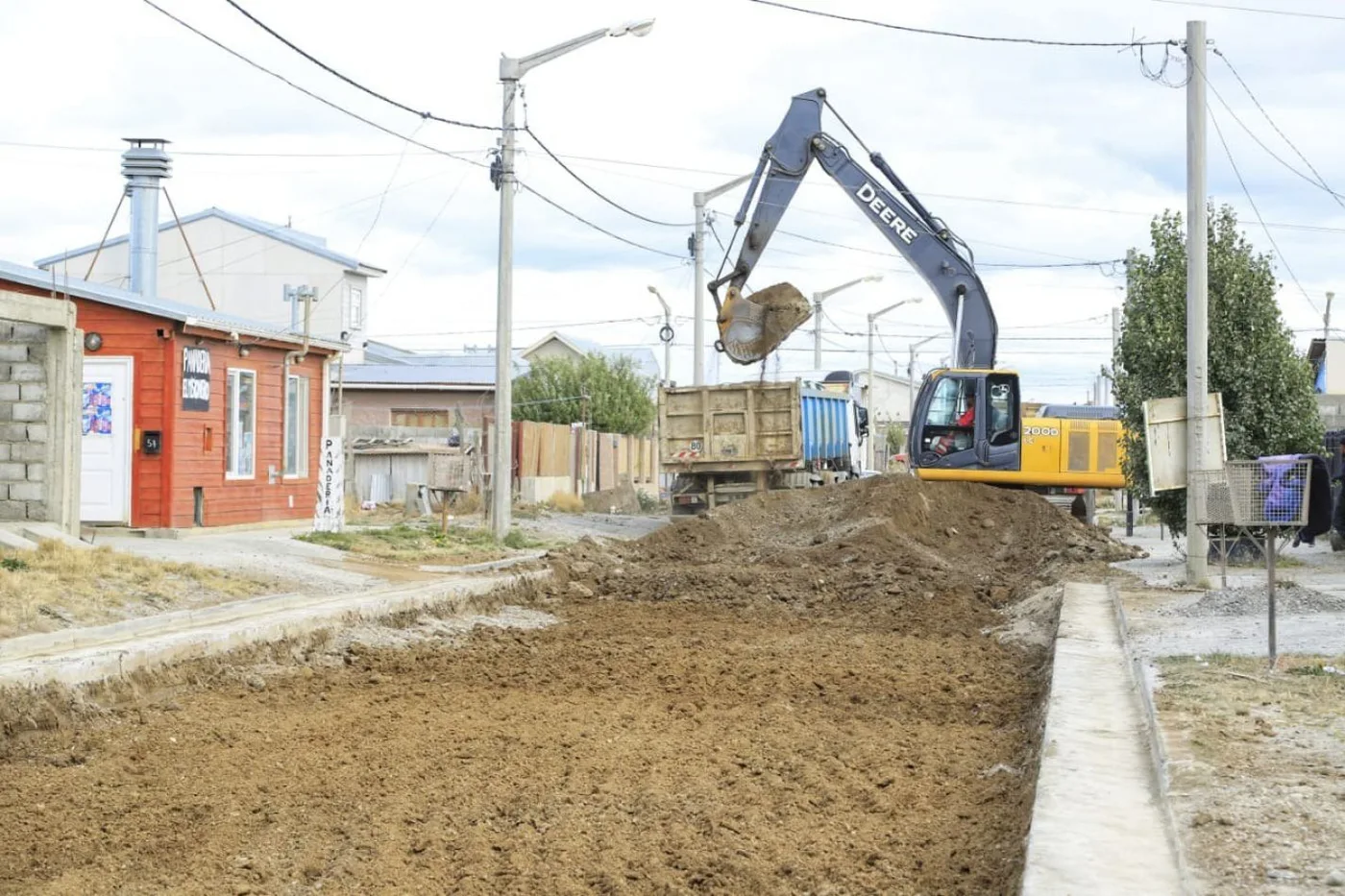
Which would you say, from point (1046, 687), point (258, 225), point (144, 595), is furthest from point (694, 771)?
point (258, 225)

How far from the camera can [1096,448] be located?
1240 inches

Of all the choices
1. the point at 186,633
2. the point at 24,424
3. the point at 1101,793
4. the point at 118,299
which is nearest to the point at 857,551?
the point at 118,299

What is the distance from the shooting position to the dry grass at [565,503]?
39.7 m

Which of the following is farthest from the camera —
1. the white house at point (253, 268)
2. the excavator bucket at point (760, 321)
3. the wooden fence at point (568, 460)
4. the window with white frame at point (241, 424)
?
the white house at point (253, 268)

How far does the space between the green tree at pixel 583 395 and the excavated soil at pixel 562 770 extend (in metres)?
42.1

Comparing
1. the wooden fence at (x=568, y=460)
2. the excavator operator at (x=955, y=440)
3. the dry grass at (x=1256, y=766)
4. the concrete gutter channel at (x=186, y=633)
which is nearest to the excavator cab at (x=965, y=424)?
the excavator operator at (x=955, y=440)

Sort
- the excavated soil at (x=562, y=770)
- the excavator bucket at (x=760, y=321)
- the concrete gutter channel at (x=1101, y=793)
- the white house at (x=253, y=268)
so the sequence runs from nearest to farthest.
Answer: the concrete gutter channel at (x=1101, y=793)
the excavated soil at (x=562, y=770)
the excavator bucket at (x=760, y=321)
the white house at (x=253, y=268)

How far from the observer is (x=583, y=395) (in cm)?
5666

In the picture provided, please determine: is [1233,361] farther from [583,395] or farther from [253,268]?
[253,268]

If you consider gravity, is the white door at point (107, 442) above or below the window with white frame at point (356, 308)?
below

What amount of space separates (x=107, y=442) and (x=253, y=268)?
4466 centimetres

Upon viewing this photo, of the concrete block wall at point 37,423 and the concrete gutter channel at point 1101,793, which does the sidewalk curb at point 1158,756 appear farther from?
the concrete block wall at point 37,423

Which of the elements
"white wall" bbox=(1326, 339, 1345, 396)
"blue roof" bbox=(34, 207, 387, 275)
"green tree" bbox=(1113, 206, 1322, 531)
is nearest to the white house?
"blue roof" bbox=(34, 207, 387, 275)

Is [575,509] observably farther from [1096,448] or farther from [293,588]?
[293,588]
